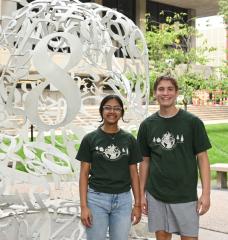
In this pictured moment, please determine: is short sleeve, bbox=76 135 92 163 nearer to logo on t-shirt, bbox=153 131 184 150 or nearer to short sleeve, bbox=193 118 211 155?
logo on t-shirt, bbox=153 131 184 150

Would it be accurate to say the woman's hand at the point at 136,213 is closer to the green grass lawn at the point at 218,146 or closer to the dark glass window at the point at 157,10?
the green grass lawn at the point at 218,146

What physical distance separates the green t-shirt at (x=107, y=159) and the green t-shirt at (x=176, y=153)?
0.81 feet

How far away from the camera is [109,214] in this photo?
10.3 ft

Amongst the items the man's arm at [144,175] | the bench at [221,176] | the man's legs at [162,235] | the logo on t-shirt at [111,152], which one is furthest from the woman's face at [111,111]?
the bench at [221,176]

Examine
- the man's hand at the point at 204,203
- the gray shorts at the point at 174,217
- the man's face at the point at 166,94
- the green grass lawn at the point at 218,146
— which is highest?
the man's face at the point at 166,94

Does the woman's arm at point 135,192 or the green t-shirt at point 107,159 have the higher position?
the green t-shirt at point 107,159

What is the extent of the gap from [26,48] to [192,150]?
7.14ft

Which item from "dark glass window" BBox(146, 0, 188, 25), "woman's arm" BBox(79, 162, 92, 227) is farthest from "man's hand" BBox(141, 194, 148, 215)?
"dark glass window" BBox(146, 0, 188, 25)

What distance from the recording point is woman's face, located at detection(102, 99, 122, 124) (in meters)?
3.14

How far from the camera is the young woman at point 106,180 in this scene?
10.1ft

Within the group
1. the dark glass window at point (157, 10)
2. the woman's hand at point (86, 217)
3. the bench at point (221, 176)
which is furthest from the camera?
the dark glass window at point (157, 10)

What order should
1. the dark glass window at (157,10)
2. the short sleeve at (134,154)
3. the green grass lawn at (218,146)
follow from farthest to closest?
the dark glass window at (157,10)
the green grass lawn at (218,146)
the short sleeve at (134,154)

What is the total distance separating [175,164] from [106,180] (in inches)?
19.6

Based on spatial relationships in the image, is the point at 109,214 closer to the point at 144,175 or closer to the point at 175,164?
the point at 144,175
